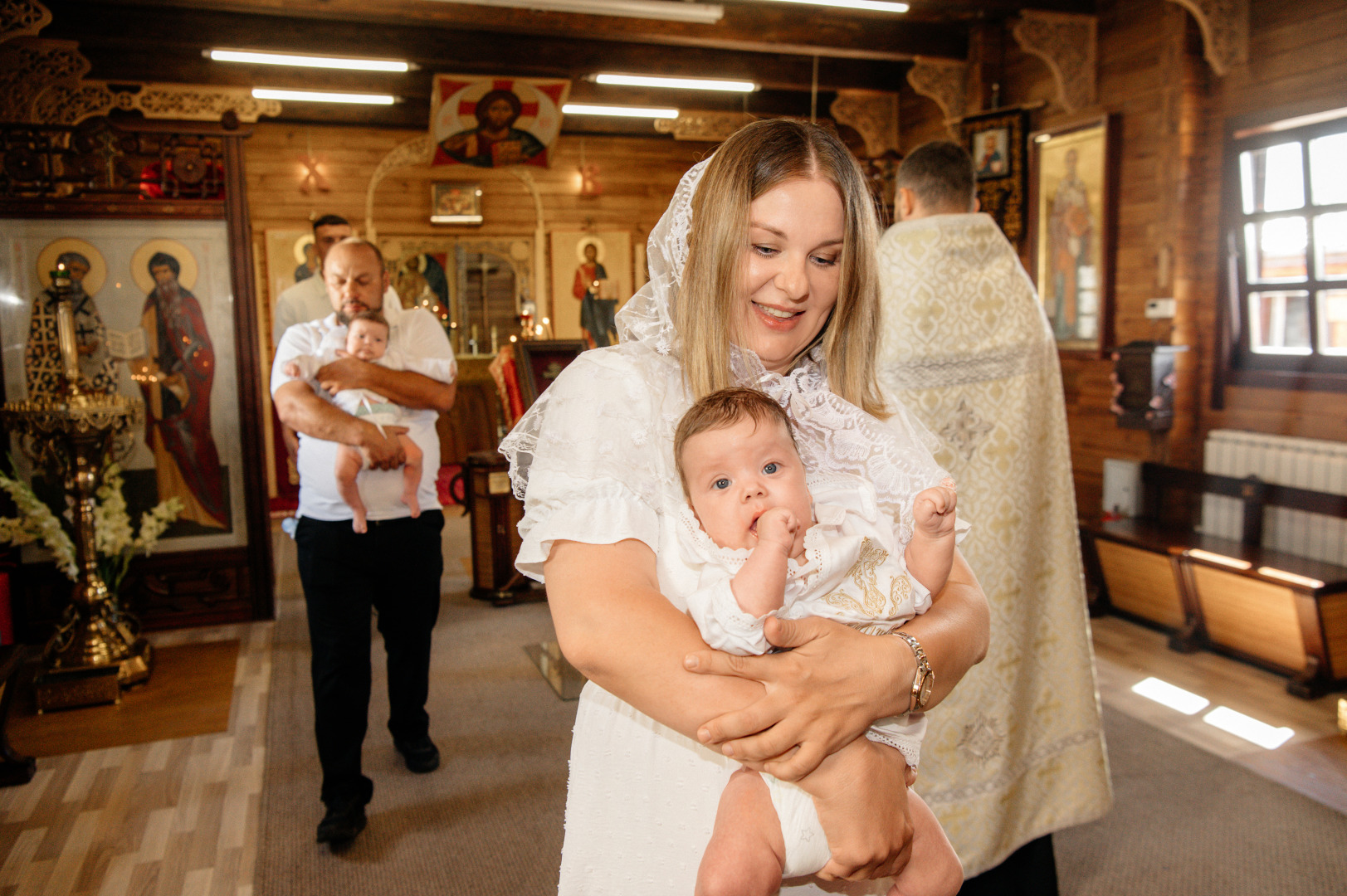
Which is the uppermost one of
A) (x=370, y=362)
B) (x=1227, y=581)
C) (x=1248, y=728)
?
(x=370, y=362)

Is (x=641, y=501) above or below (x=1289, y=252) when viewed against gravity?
below

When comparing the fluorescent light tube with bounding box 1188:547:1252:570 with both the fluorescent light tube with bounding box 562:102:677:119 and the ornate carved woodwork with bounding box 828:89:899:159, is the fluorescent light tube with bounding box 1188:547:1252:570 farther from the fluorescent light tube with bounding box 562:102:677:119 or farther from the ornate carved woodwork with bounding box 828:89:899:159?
the fluorescent light tube with bounding box 562:102:677:119

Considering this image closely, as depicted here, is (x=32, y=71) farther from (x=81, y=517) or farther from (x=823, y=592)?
(x=823, y=592)

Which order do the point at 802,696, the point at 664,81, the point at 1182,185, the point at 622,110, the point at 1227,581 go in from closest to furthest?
the point at 802,696 < the point at 1227,581 < the point at 1182,185 < the point at 664,81 < the point at 622,110

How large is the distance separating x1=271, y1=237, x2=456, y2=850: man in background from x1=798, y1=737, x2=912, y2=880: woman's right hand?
2112 millimetres

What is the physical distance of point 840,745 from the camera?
40.9 inches

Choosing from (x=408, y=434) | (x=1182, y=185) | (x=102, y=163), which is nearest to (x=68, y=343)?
(x=102, y=163)

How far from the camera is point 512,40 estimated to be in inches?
300

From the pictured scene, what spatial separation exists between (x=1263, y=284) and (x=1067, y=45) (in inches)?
90.5

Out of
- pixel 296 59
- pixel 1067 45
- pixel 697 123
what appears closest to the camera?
pixel 1067 45

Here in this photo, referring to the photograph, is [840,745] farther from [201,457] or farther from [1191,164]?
[1191,164]

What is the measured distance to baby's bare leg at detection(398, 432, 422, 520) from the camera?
2.92 m

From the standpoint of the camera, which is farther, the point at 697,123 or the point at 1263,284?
the point at 697,123

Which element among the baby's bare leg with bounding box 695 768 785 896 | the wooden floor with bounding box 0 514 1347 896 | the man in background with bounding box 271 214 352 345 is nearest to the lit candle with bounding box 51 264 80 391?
the man in background with bounding box 271 214 352 345
